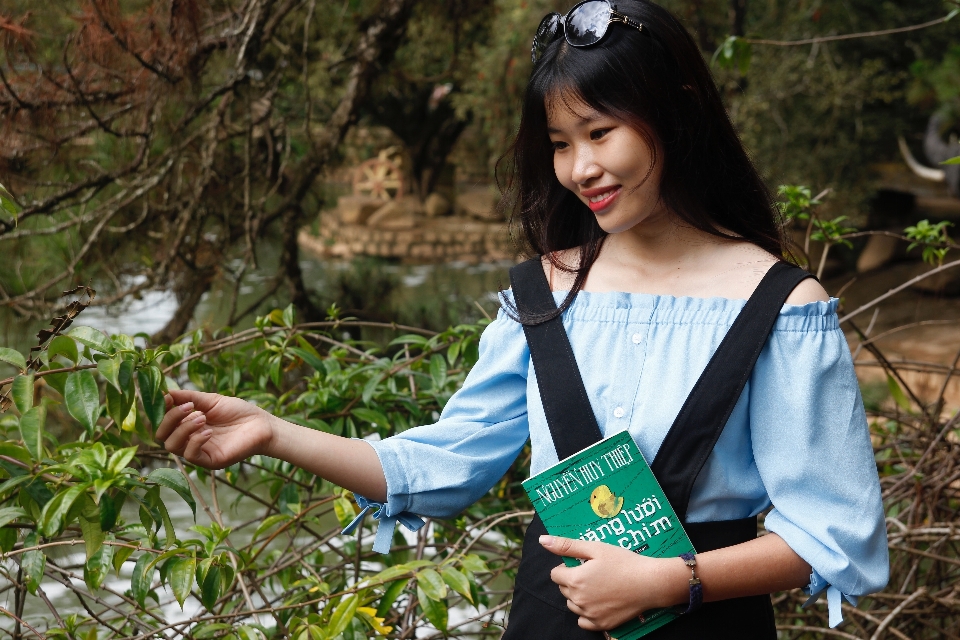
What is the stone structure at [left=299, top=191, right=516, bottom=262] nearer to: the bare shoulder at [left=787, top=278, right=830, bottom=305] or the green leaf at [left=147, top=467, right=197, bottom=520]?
the green leaf at [left=147, top=467, right=197, bottom=520]

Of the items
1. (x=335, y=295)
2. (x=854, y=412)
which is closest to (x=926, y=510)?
(x=854, y=412)

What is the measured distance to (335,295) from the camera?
5.42 meters

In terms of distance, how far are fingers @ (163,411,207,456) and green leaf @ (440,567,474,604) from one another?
35cm

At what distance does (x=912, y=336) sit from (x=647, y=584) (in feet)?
19.8

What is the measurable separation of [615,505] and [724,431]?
0.40 feet

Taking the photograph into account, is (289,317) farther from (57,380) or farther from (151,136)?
(151,136)

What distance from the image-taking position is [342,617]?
111cm

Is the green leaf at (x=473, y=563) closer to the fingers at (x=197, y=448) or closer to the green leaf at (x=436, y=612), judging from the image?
the green leaf at (x=436, y=612)

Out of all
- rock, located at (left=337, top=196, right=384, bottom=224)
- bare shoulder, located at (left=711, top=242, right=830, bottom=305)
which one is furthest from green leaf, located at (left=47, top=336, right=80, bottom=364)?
rock, located at (left=337, top=196, right=384, bottom=224)

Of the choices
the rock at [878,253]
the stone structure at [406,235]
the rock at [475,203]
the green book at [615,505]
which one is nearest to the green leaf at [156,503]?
the green book at [615,505]

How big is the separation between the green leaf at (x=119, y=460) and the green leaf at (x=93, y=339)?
101mm

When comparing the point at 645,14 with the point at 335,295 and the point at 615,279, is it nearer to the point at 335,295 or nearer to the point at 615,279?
the point at 615,279

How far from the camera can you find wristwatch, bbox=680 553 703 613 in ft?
2.84

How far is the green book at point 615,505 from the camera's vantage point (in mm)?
881
